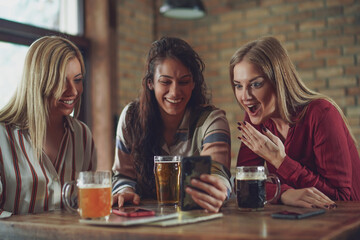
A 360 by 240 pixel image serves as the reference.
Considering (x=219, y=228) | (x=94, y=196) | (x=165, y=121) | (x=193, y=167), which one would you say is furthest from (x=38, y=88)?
(x=219, y=228)

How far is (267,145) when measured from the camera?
68.5 inches

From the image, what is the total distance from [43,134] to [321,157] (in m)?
1.13

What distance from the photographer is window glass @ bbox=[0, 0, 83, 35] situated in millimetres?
3355

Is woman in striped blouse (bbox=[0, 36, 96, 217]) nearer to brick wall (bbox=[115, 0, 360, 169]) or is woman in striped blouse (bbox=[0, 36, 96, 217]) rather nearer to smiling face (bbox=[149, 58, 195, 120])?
smiling face (bbox=[149, 58, 195, 120])

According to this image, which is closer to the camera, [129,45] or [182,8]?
[182,8]

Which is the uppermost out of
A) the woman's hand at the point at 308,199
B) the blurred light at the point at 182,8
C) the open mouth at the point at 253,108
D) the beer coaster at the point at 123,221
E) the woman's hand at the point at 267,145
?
the blurred light at the point at 182,8

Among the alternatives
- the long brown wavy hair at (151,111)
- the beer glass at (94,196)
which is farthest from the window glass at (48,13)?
the beer glass at (94,196)

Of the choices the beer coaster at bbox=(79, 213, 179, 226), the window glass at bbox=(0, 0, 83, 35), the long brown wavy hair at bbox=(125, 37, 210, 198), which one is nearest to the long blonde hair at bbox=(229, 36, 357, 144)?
the long brown wavy hair at bbox=(125, 37, 210, 198)

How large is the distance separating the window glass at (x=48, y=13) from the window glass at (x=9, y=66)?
212 millimetres

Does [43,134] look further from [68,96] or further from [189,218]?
[189,218]

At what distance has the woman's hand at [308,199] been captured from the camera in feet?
4.69

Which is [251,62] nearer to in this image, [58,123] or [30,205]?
[58,123]

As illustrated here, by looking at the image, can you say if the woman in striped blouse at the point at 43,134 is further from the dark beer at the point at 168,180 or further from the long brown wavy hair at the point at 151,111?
the dark beer at the point at 168,180

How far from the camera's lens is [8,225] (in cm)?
131
